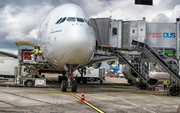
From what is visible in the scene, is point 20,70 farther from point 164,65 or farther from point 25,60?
point 164,65

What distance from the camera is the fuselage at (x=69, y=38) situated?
1030cm

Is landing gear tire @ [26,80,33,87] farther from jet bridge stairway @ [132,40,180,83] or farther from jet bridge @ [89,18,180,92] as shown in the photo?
jet bridge stairway @ [132,40,180,83]

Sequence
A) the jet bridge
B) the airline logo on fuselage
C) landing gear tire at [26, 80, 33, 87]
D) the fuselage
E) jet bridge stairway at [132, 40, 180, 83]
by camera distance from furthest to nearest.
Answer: landing gear tire at [26, 80, 33, 87] < the airline logo on fuselage < the jet bridge < jet bridge stairway at [132, 40, 180, 83] < the fuselage

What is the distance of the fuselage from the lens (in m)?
10.3

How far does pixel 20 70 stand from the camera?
54.3 ft

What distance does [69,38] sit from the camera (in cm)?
1027

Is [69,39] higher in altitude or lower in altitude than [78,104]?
→ higher

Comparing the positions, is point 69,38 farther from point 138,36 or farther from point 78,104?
point 138,36

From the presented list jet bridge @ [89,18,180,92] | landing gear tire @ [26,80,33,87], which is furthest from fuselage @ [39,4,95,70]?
landing gear tire @ [26,80,33,87]

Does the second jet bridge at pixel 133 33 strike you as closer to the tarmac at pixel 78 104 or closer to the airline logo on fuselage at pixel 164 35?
the airline logo on fuselage at pixel 164 35

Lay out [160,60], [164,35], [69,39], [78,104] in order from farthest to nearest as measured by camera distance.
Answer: [164,35]
[160,60]
[69,39]
[78,104]

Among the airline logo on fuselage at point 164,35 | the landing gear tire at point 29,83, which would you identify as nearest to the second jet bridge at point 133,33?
the airline logo on fuselage at point 164,35

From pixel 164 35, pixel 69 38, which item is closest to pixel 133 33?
pixel 164 35

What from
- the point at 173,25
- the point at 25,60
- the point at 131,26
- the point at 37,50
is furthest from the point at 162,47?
the point at 25,60
